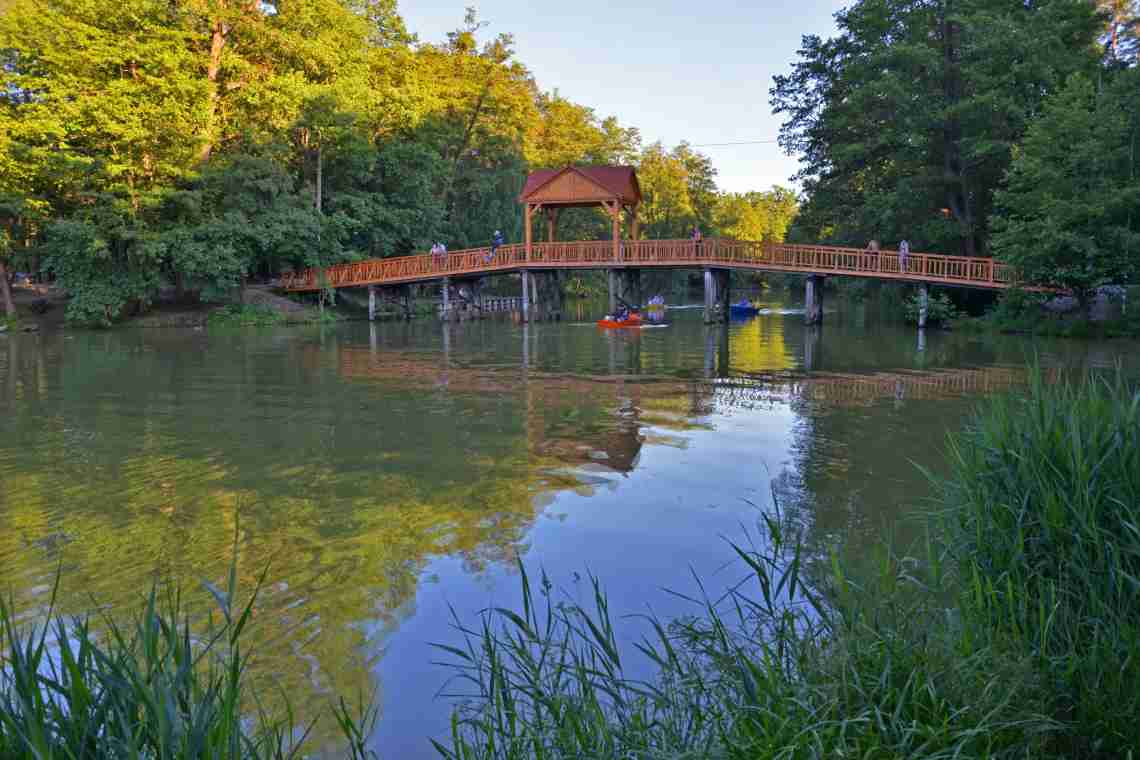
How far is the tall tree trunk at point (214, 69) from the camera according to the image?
34500 mm

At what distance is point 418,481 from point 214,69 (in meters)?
31.7

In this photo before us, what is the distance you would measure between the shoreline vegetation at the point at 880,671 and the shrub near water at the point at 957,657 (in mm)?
12

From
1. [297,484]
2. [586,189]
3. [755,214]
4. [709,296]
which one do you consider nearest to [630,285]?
[709,296]

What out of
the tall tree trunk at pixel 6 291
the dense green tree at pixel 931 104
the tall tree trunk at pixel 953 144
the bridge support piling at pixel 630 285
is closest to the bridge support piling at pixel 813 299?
the dense green tree at pixel 931 104

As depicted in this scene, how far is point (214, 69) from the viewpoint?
3491cm

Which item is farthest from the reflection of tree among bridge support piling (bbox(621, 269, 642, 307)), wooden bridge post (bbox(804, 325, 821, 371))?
bridge support piling (bbox(621, 269, 642, 307))

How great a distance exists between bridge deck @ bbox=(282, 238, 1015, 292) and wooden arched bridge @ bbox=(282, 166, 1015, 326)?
39mm

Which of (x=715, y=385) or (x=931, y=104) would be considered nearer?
(x=715, y=385)

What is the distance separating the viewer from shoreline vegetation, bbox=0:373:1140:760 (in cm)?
233

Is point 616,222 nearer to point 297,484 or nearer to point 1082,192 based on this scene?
point 1082,192

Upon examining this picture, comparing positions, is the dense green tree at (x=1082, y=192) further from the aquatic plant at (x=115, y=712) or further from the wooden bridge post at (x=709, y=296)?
the aquatic plant at (x=115, y=712)

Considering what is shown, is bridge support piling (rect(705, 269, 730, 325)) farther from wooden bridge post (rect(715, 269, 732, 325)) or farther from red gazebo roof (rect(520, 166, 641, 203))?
red gazebo roof (rect(520, 166, 641, 203))

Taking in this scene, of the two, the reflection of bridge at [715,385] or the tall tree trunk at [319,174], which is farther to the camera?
the tall tree trunk at [319,174]

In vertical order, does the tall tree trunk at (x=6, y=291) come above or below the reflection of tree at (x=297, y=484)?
above
